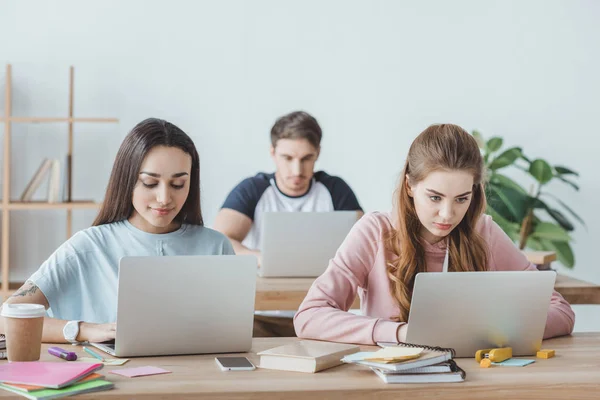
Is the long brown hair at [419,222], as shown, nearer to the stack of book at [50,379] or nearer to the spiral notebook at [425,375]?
the spiral notebook at [425,375]

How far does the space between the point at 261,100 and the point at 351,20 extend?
0.71 m

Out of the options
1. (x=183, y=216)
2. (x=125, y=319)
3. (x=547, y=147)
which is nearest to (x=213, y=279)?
(x=125, y=319)

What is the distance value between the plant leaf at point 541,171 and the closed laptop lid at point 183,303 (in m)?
3.13

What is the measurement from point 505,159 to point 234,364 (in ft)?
10.4

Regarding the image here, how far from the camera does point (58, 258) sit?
2.12 meters

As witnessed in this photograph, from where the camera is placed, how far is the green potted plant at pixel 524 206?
14.7ft

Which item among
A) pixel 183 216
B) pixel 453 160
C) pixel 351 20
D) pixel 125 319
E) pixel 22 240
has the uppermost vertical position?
pixel 351 20

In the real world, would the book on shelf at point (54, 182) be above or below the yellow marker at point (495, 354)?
above

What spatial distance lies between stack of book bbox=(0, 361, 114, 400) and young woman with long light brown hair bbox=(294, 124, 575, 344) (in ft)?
2.07

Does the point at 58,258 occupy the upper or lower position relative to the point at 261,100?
lower

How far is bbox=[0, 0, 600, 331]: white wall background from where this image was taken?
15.2 feet

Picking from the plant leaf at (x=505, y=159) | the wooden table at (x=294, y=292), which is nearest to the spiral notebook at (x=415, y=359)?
the wooden table at (x=294, y=292)

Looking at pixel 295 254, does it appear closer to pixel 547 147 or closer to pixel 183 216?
pixel 183 216

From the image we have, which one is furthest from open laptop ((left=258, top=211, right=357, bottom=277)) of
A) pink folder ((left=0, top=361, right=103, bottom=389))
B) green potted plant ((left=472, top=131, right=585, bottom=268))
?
green potted plant ((left=472, top=131, right=585, bottom=268))
